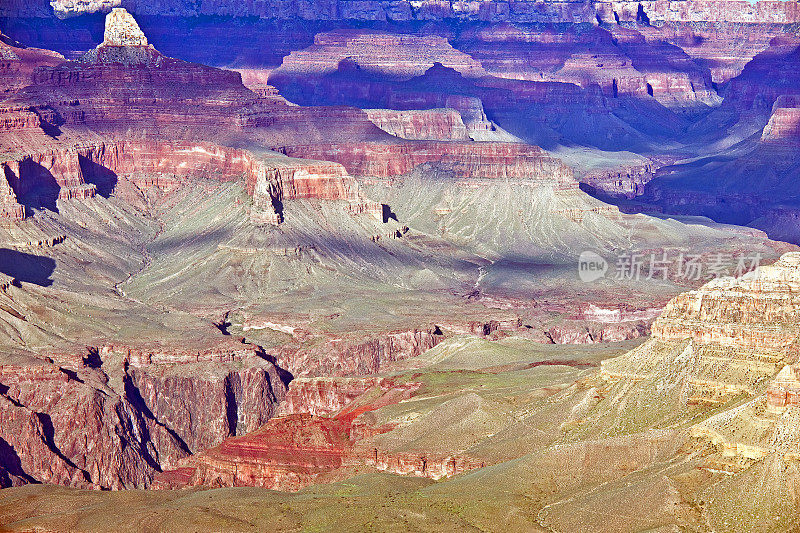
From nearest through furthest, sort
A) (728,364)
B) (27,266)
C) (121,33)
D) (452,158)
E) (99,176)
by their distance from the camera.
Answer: (728,364)
(27,266)
(99,176)
(452,158)
(121,33)

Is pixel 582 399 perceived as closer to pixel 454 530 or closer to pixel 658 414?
pixel 658 414

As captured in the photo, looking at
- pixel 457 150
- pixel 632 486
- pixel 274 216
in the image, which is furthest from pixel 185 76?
pixel 632 486

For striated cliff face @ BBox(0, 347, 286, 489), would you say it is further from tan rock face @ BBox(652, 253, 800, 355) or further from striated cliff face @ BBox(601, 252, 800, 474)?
tan rock face @ BBox(652, 253, 800, 355)

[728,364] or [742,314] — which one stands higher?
[742,314]

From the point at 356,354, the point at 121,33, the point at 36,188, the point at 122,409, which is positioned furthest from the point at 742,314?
the point at 121,33

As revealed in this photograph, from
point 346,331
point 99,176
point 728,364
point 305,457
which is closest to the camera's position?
point 728,364

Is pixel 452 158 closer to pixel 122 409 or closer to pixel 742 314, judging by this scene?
pixel 122 409

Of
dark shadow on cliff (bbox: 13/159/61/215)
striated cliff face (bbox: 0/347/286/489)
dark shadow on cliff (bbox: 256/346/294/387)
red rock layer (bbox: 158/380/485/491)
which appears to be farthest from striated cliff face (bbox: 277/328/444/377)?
dark shadow on cliff (bbox: 13/159/61/215)

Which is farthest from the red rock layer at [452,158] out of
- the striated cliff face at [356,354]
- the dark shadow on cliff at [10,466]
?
the dark shadow on cliff at [10,466]
